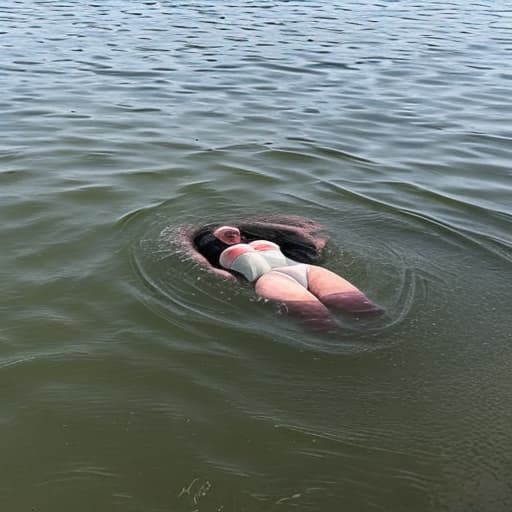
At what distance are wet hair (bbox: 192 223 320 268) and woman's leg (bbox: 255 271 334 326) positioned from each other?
623 millimetres

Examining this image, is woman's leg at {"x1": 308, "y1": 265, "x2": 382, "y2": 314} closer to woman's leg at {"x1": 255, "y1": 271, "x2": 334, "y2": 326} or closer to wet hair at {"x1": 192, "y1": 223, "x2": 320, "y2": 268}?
woman's leg at {"x1": 255, "y1": 271, "x2": 334, "y2": 326}

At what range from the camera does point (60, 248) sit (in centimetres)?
582

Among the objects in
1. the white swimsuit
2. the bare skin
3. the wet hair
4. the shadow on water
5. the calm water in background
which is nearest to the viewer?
the calm water in background

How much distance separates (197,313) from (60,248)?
5.85ft

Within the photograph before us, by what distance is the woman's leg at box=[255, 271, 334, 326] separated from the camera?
15.1 feet

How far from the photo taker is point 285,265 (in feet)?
17.7

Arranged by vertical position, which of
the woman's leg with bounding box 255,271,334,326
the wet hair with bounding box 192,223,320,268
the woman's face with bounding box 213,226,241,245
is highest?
the woman's leg with bounding box 255,271,334,326

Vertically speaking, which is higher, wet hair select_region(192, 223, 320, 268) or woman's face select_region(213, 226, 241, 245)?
woman's face select_region(213, 226, 241, 245)

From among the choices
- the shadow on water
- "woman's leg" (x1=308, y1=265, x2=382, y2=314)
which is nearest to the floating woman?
"woman's leg" (x1=308, y1=265, x2=382, y2=314)

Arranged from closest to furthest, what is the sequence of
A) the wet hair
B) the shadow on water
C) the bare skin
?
the shadow on water < the bare skin < the wet hair

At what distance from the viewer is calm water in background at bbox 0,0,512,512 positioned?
11.0 feet

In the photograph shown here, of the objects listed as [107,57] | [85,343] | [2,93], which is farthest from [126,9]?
[85,343]

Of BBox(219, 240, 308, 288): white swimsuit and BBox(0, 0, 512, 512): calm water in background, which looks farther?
BBox(219, 240, 308, 288): white swimsuit

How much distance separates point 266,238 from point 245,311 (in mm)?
1449
